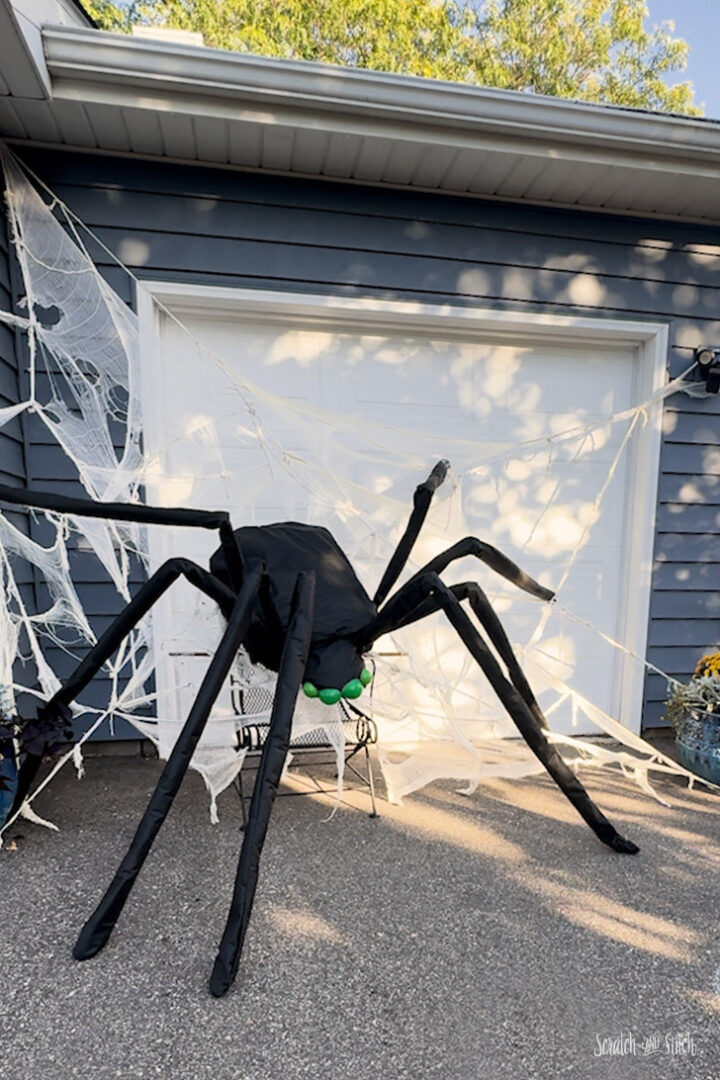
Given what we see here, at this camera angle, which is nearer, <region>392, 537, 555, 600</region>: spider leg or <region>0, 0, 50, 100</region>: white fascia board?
<region>0, 0, 50, 100</region>: white fascia board

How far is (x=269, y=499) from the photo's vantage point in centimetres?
269

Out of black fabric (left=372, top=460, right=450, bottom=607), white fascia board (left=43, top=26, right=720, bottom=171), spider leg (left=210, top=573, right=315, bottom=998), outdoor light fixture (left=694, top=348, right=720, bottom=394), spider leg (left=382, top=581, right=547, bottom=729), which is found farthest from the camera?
outdoor light fixture (left=694, top=348, right=720, bottom=394)

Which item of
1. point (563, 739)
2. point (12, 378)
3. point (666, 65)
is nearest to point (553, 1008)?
point (563, 739)

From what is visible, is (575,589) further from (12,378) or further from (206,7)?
(206,7)

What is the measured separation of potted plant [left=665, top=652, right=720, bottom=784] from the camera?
250cm

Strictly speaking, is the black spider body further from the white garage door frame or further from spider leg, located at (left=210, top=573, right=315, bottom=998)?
the white garage door frame

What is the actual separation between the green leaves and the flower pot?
1057 cm

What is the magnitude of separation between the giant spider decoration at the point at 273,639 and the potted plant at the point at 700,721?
2.70ft

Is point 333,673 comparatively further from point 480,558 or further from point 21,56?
point 21,56

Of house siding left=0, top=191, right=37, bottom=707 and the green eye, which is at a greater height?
house siding left=0, top=191, right=37, bottom=707

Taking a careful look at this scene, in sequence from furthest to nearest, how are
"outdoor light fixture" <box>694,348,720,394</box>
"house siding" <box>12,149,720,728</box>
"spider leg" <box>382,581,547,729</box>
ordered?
"outdoor light fixture" <box>694,348,720,394</box>
"house siding" <box>12,149,720,728</box>
"spider leg" <box>382,581,547,729</box>

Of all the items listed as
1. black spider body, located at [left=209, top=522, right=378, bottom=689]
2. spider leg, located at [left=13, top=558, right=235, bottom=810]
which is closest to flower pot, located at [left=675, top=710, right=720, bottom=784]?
black spider body, located at [left=209, top=522, right=378, bottom=689]

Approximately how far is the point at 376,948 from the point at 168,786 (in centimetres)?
69

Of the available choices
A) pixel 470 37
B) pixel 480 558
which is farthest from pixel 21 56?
pixel 470 37
